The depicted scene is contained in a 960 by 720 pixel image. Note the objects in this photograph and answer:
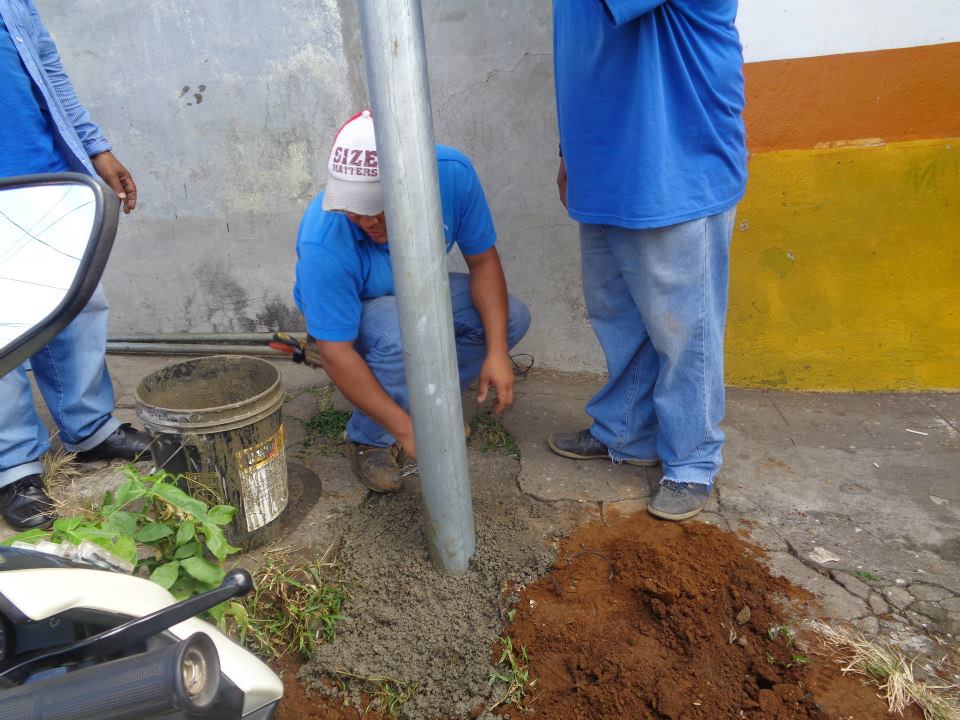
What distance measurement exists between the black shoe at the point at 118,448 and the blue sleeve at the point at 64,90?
119 cm

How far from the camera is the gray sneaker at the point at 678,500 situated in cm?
232

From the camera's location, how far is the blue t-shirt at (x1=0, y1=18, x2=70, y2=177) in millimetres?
2373

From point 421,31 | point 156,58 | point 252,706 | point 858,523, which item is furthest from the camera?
point 156,58

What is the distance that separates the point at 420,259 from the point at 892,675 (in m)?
1.56

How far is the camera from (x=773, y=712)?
5.32 feet

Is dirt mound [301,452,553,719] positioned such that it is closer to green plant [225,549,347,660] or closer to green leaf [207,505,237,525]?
green plant [225,549,347,660]

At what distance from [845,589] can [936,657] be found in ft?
0.91

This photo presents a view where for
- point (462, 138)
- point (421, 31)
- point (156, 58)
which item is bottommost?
point (462, 138)

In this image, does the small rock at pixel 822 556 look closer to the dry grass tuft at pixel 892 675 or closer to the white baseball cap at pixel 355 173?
the dry grass tuft at pixel 892 675

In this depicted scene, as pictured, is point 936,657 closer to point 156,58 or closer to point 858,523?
point 858,523

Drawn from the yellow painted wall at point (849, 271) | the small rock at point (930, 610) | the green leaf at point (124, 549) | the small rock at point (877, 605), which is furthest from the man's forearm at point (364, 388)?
the yellow painted wall at point (849, 271)

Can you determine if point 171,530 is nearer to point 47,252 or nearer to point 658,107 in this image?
point 47,252

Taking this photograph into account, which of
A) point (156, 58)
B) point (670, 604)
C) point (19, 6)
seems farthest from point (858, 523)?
point (156, 58)

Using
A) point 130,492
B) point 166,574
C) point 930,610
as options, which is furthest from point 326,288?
point 930,610
